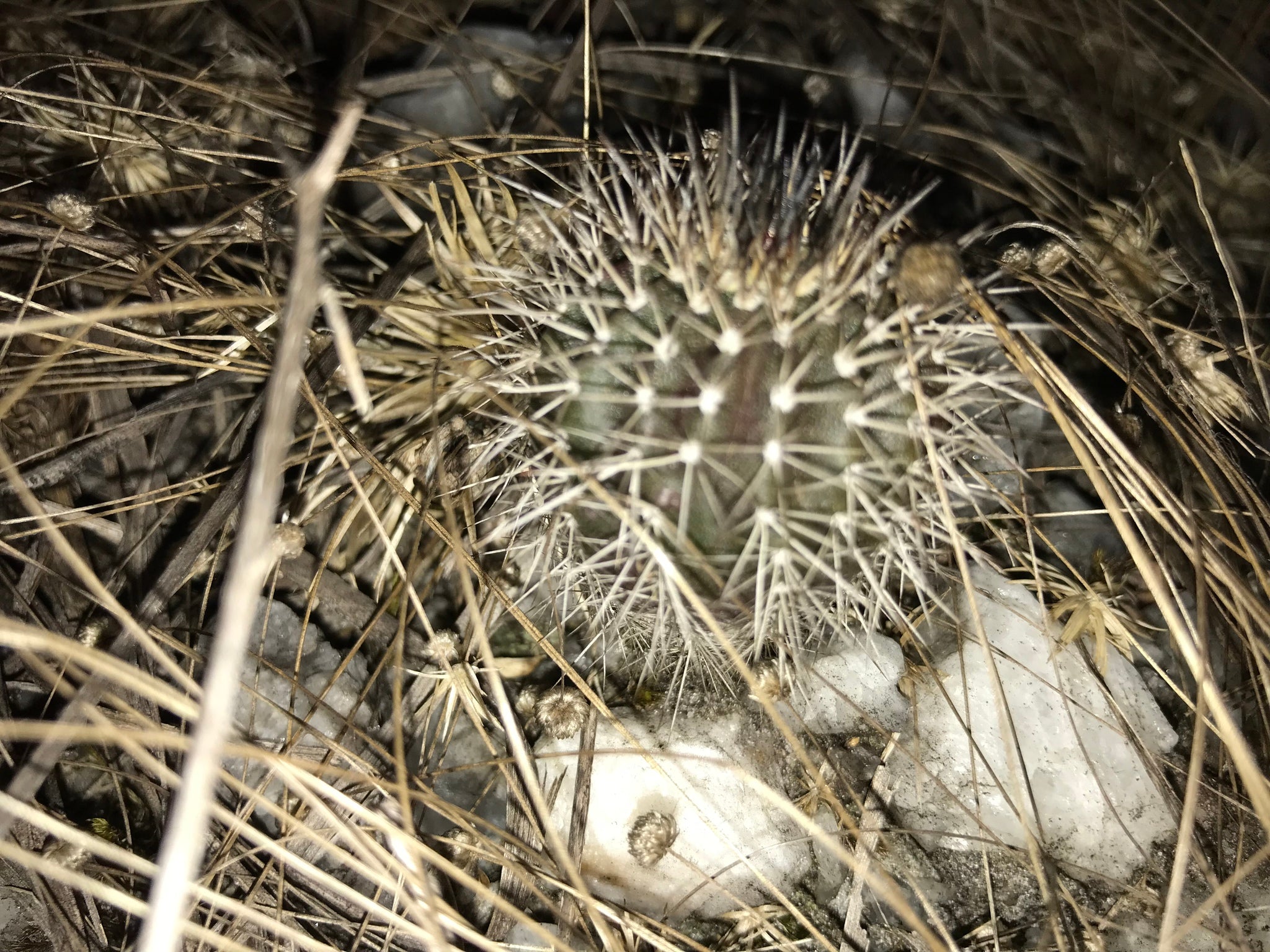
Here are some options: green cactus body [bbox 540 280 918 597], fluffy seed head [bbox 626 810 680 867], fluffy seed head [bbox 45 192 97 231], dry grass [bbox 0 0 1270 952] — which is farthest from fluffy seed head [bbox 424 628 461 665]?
fluffy seed head [bbox 45 192 97 231]

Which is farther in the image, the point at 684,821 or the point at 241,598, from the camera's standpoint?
the point at 684,821

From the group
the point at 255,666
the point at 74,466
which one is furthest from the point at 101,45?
the point at 255,666

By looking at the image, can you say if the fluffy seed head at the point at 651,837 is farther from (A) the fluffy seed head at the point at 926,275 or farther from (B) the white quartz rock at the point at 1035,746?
(A) the fluffy seed head at the point at 926,275

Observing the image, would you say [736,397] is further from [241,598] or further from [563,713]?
[563,713]

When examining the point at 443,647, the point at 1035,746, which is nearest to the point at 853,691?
the point at 1035,746

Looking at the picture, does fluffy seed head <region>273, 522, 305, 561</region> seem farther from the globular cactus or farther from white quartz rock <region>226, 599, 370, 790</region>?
the globular cactus

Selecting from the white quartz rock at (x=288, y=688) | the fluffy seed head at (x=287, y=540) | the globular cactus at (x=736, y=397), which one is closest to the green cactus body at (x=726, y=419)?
the globular cactus at (x=736, y=397)

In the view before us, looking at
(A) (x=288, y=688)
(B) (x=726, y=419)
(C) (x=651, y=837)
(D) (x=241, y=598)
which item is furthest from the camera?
(A) (x=288, y=688)
